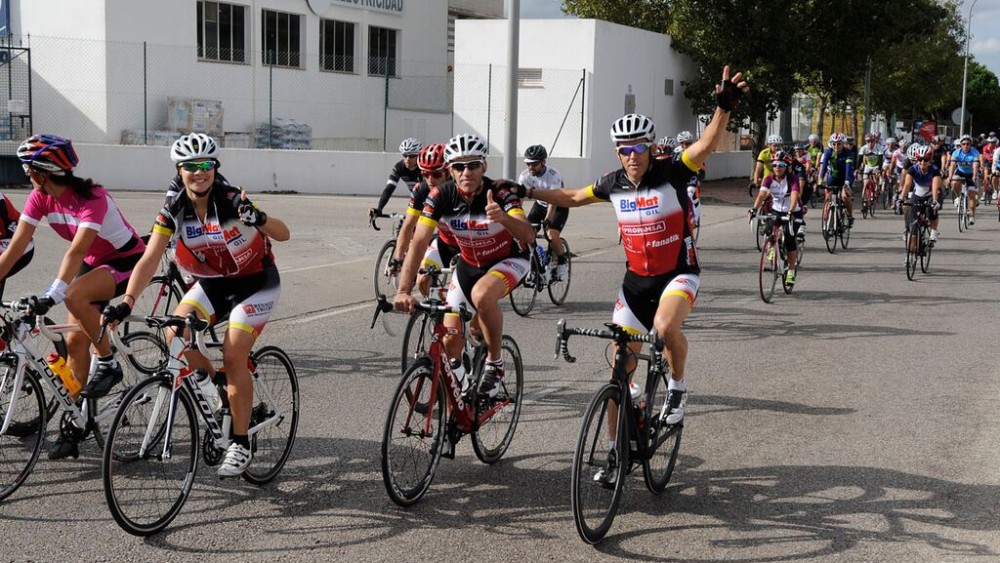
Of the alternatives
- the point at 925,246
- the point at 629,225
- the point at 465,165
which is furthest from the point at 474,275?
the point at 925,246

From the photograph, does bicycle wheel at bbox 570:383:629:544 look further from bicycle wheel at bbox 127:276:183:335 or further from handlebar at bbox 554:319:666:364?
bicycle wheel at bbox 127:276:183:335

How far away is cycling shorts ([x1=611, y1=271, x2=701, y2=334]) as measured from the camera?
640cm

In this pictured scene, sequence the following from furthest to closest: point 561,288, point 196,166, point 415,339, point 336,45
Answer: point 336,45 < point 561,288 < point 415,339 < point 196,166

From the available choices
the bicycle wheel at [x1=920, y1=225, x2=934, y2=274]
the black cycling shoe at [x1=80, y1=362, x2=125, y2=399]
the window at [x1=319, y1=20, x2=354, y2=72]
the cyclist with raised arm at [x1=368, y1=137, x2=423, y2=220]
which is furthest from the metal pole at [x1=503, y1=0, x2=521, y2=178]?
the window at [x1=319, y1=20, x2=354, y2=72]

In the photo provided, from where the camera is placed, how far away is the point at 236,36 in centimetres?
3291

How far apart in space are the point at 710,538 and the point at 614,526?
1.55 feet

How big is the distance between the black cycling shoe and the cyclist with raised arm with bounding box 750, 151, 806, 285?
880cm

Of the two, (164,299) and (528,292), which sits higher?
(164,299)

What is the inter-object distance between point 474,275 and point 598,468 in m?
2.26

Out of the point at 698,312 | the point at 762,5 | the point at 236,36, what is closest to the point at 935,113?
the point at 762,5

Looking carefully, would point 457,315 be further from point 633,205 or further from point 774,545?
point 774,545

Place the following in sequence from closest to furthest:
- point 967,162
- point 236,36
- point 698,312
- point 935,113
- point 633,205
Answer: point 633,205 → point 698,312 → point 967,162 → point 236,36 → point 935,113

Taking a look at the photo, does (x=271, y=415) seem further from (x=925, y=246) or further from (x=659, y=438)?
(x=925, y=246)

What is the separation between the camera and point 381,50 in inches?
1501
